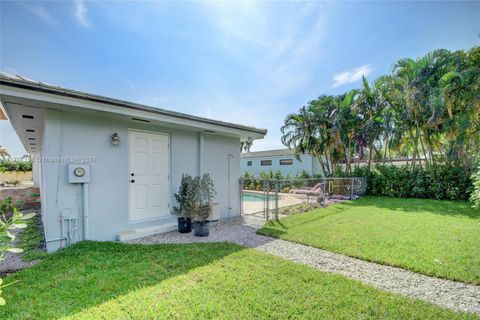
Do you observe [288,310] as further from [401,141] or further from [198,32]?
[401,141]

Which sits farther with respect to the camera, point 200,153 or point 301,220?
point 301,220

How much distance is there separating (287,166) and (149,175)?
1933cm

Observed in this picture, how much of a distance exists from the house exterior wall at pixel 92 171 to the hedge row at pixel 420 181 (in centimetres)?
1245

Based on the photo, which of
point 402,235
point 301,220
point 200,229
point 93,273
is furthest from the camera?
point 301,220

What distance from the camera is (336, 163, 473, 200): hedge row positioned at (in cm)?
1120

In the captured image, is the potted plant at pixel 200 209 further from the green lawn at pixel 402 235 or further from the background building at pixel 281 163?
the background building at pixel 281 163

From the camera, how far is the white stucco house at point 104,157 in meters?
4.64

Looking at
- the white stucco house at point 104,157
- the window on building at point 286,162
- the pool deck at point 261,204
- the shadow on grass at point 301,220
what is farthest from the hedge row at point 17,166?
the window on building at point 286,162

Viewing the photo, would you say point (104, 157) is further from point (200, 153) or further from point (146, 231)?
point (200, 153)

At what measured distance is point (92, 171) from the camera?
17.1 feet

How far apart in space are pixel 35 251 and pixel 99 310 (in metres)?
3.34

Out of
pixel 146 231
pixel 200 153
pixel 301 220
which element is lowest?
pixel 301 220

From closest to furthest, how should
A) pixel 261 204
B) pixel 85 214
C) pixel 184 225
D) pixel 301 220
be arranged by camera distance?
pixel 85 214 → pixel 184 225 → pixel 301 220 → pixel 261 204

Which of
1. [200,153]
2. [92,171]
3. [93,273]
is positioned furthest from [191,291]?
[200,153]
